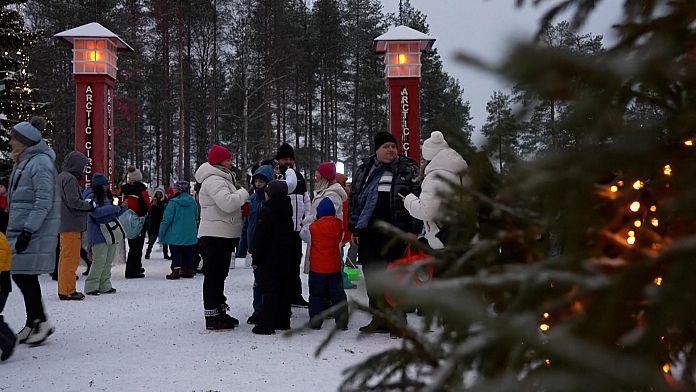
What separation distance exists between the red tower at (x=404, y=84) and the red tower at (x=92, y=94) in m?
5.73

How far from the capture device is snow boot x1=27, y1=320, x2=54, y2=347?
181 inches

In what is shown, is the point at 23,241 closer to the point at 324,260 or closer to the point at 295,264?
the point at 324,260

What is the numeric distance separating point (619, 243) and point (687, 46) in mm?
266

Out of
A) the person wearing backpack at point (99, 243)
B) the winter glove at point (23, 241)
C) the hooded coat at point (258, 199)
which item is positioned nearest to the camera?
the winter glove at point (23, 241)

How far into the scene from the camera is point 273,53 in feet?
94.3

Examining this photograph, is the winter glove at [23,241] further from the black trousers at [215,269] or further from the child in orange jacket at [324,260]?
the child in orange jacket at [324,260]

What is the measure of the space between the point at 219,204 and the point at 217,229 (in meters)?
0.22

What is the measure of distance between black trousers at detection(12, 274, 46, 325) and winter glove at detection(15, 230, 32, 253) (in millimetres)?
220

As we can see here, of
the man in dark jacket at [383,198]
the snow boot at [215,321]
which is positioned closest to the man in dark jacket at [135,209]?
the snow boot at [215,321]

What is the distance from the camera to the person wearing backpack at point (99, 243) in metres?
7.05

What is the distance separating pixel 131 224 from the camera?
838cm

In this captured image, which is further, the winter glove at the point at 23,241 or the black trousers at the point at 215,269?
the black trousers at the point at 215,269

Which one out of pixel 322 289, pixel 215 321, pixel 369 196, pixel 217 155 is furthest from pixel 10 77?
pixel 369 196

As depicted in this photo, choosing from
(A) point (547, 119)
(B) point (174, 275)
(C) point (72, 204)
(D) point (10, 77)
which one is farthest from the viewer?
(D) point (10, 77)
